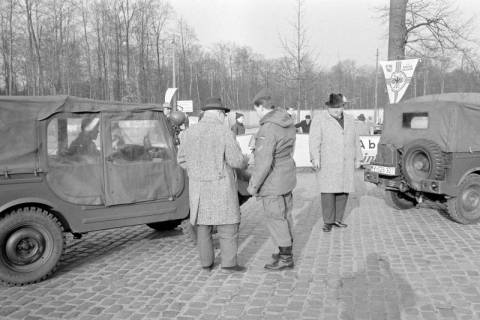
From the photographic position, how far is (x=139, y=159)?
548cm

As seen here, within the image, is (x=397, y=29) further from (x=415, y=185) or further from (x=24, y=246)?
(x=24, y=246)

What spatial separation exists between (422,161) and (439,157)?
36 cm

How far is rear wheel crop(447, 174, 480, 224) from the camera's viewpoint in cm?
702

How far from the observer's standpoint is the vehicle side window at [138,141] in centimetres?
536

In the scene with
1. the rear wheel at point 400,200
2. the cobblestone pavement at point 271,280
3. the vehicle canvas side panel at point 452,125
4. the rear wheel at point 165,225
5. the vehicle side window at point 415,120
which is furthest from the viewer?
the rear wheel at point 400,200

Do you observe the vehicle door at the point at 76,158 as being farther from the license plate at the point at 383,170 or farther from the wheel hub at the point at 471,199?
the wheel hub at the point at 471,199

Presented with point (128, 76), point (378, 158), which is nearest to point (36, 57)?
point (128, 76)

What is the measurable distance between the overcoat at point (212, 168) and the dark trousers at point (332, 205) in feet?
7.61

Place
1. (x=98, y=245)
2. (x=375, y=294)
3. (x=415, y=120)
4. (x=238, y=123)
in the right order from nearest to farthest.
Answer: (x=375, y=294)
(x=98, y=245)
(x=415, y=120)
(x=238, y=123)

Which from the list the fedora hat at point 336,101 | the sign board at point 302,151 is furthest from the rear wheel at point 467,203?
the sign board at point 302,151

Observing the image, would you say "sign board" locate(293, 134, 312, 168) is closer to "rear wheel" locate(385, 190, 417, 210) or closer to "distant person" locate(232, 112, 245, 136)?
"distant person" locate(232, 112, 245, 136)

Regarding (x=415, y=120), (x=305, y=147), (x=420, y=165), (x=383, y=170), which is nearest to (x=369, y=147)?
(x=305, y=147)

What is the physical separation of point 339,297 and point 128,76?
36.1 meters

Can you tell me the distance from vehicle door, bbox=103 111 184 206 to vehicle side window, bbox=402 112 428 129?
13.6 feet
